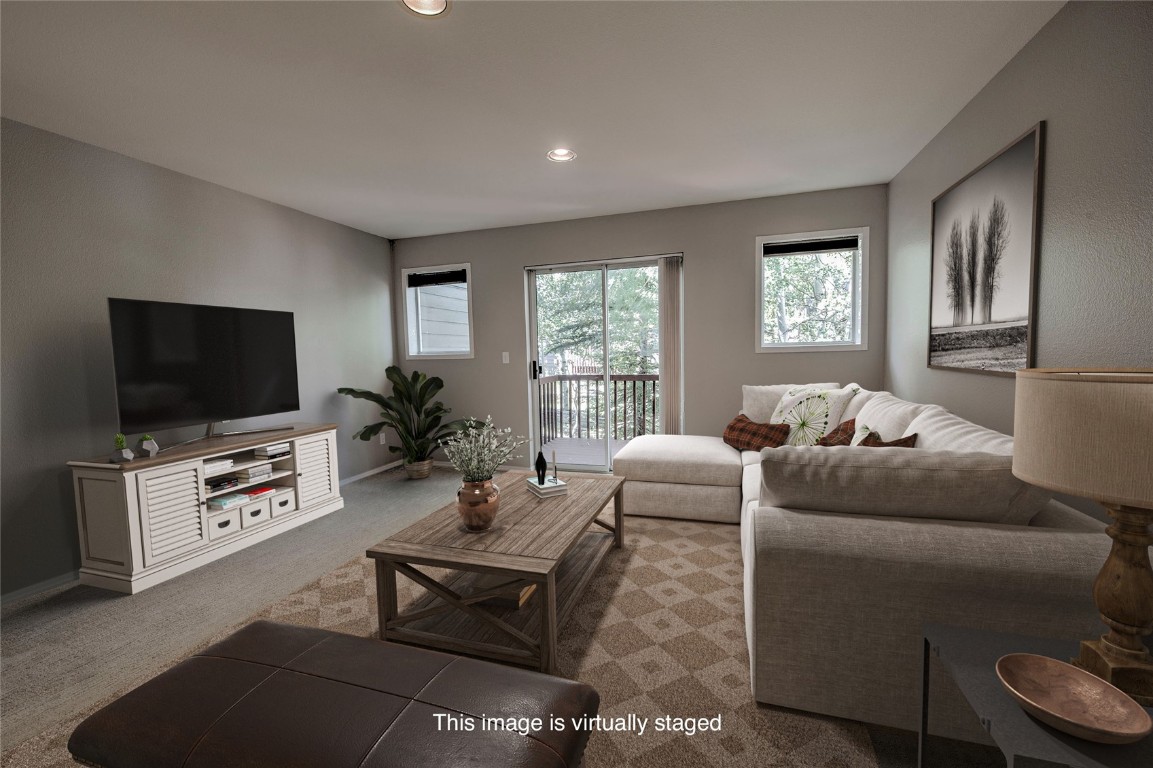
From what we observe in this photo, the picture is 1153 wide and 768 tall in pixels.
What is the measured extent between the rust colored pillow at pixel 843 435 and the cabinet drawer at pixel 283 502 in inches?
137

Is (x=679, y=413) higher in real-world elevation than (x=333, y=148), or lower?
lower

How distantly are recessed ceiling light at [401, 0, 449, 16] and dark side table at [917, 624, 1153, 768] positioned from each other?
2421mm

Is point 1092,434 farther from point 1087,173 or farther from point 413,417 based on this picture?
point 413,417

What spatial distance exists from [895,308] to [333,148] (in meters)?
4.01

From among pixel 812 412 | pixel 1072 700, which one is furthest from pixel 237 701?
pixel 812 412

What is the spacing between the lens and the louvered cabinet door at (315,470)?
3.45 m

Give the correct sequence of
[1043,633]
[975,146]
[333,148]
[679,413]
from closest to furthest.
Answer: [1043,633], [975,146], [333,148], [679,413]

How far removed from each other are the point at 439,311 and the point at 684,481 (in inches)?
130

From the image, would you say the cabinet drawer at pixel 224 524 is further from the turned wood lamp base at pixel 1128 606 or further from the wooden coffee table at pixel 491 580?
the turned wood lamp base at pixel 1128 606

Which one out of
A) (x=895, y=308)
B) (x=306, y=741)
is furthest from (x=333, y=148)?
(x=895, y=308)

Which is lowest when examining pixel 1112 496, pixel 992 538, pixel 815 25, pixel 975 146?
pixel 992 538

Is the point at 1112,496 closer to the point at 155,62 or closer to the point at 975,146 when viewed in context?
the point at 975,146

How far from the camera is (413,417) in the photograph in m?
4.93

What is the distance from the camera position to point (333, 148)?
113 inches
